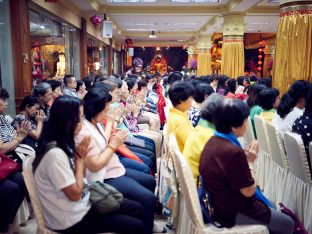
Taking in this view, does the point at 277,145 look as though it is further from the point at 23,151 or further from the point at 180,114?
the point at 23,151

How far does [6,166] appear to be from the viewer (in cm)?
287

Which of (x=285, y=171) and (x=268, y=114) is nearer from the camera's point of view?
(x=285, y=171)

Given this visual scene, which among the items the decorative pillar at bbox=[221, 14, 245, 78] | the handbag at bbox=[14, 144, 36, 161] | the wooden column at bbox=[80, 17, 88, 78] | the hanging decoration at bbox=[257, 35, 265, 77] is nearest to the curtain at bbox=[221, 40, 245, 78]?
the decorative pillar at bbox=[221, 14, 245, 78]

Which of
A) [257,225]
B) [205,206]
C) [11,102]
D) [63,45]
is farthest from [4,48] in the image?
[257,225]

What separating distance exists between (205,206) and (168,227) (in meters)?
1.16

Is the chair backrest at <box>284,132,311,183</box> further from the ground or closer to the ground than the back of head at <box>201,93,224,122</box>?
closer to the ground

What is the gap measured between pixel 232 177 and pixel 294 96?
79.3 inches

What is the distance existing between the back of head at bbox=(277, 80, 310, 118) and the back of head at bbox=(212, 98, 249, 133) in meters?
1.69

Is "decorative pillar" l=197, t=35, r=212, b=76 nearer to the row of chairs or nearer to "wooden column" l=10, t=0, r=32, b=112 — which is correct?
"wooden column" l=10, t=0, r=32, b=112

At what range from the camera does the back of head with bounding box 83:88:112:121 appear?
110 inches

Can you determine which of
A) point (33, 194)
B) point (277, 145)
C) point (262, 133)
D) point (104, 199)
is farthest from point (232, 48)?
point (33, 194)

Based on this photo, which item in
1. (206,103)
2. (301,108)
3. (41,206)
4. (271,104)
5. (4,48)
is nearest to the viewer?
(41,206)

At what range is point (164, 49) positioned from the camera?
33.7 metres

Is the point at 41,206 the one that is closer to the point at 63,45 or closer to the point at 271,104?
the point at 271,104
